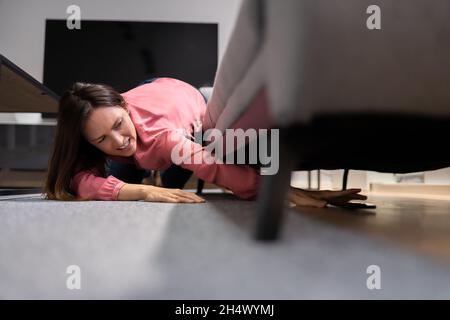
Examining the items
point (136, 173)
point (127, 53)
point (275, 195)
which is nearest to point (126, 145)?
point (136, 173)

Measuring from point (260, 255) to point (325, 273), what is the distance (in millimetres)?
79

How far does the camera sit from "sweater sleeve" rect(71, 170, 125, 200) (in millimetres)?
885

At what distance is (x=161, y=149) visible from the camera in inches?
35.4

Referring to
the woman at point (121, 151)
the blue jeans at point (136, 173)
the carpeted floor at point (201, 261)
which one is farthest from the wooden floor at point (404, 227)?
the blue jeans at point (136, 173)

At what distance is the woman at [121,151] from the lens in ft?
2.78

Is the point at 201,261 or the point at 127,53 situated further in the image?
the point at 127,53

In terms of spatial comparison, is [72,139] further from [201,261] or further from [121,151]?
[201,261]

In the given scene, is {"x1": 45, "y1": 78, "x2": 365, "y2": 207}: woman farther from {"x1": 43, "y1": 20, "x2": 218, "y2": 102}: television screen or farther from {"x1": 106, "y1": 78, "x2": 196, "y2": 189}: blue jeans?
{"x1": 43, "y1": 20, "x2": 218, "y2": 102}: television screen

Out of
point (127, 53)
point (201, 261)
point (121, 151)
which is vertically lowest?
point (201, 261)

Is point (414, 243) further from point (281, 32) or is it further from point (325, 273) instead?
point (281, 32)

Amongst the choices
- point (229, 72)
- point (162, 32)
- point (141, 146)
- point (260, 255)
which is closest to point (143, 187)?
point (141, 146)

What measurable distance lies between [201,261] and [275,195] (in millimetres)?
121

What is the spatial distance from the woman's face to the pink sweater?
42mm

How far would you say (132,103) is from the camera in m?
1.07
